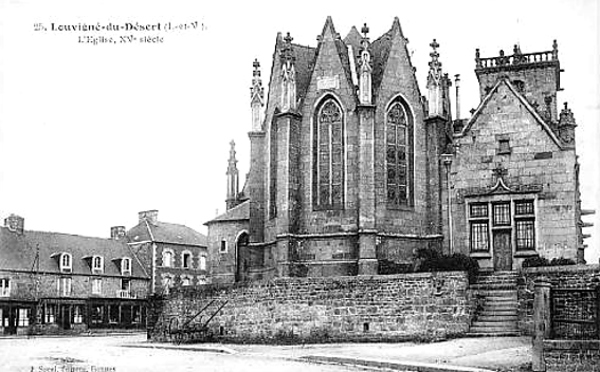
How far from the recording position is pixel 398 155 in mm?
30984

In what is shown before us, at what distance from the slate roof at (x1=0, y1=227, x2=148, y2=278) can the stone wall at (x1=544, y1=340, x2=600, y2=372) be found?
134 ft

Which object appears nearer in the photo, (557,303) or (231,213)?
(557,303)

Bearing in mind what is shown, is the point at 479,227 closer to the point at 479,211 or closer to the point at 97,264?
the point at 479,211

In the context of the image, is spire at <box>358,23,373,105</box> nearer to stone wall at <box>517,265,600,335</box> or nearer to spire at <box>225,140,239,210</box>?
stone wall at <box>517,265,600,335</box>

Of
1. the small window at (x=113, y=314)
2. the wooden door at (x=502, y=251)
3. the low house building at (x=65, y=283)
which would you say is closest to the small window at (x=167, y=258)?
the low house building at (x=65, y=283)

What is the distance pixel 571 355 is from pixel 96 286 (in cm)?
4408

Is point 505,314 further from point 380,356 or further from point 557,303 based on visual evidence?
point 557,303

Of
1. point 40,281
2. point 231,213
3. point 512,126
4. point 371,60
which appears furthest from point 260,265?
point 40,281

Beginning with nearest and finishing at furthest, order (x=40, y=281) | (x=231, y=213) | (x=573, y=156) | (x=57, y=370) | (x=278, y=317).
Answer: (x=57, y=370) → (x=278, y=317) → (x=573, y=156) → (x=231, y=213) → (x=40, y=281)

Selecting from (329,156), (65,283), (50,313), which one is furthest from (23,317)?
(329,156)

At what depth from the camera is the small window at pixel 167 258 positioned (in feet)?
199

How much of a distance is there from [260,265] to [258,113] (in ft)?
20.4

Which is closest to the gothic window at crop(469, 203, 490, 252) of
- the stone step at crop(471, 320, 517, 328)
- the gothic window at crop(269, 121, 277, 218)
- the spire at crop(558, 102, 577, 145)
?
the spire at crop(558, 102, 577, 145)

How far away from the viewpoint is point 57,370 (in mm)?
17922
